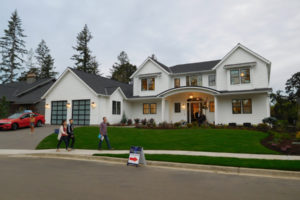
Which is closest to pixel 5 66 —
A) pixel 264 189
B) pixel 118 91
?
pixel 118 91

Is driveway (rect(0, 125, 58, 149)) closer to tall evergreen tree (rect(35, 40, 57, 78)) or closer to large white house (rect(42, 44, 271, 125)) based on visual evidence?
large white house (rect(42, 44, 271, 125))

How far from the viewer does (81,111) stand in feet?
74.6

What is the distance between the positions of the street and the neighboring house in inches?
884

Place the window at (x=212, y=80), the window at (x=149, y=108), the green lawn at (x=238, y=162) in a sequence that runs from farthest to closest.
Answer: the window at (x=149, y=108), the window at (x=212, y=80), the green lawn at (x=238, y=162)

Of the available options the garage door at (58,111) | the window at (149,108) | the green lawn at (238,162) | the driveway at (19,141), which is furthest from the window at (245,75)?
the garage door at (58,111)

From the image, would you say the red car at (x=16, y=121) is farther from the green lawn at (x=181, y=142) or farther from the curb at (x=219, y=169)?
the curb at (x=219, y=169)

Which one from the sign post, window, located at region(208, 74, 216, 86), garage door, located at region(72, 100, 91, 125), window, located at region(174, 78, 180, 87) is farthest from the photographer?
window, located at region(174, 78, 180, 87)

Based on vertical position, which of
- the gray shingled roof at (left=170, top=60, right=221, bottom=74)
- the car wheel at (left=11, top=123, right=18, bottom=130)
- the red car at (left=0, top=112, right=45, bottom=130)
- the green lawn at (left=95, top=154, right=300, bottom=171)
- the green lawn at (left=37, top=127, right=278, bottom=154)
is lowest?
the green lawn at (left=95, top=154, right=300, bottom=171)

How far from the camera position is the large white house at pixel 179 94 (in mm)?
19984

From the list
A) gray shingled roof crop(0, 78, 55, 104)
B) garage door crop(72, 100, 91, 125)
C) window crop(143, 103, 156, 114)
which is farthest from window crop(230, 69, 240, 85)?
gray shingled roof crop(0, 78, 55, 104)

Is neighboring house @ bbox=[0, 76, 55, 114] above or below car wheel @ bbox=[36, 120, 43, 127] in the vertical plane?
above

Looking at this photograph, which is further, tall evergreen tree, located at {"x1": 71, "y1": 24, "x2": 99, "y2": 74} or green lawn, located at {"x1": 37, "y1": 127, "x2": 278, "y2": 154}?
tall evergreen tree, located at {"x1": 71, "y1": 24, "x2": 99, "y2": 74}

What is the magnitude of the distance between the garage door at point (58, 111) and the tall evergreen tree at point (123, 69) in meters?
33.7

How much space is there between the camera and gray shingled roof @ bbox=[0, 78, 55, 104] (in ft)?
92.3
